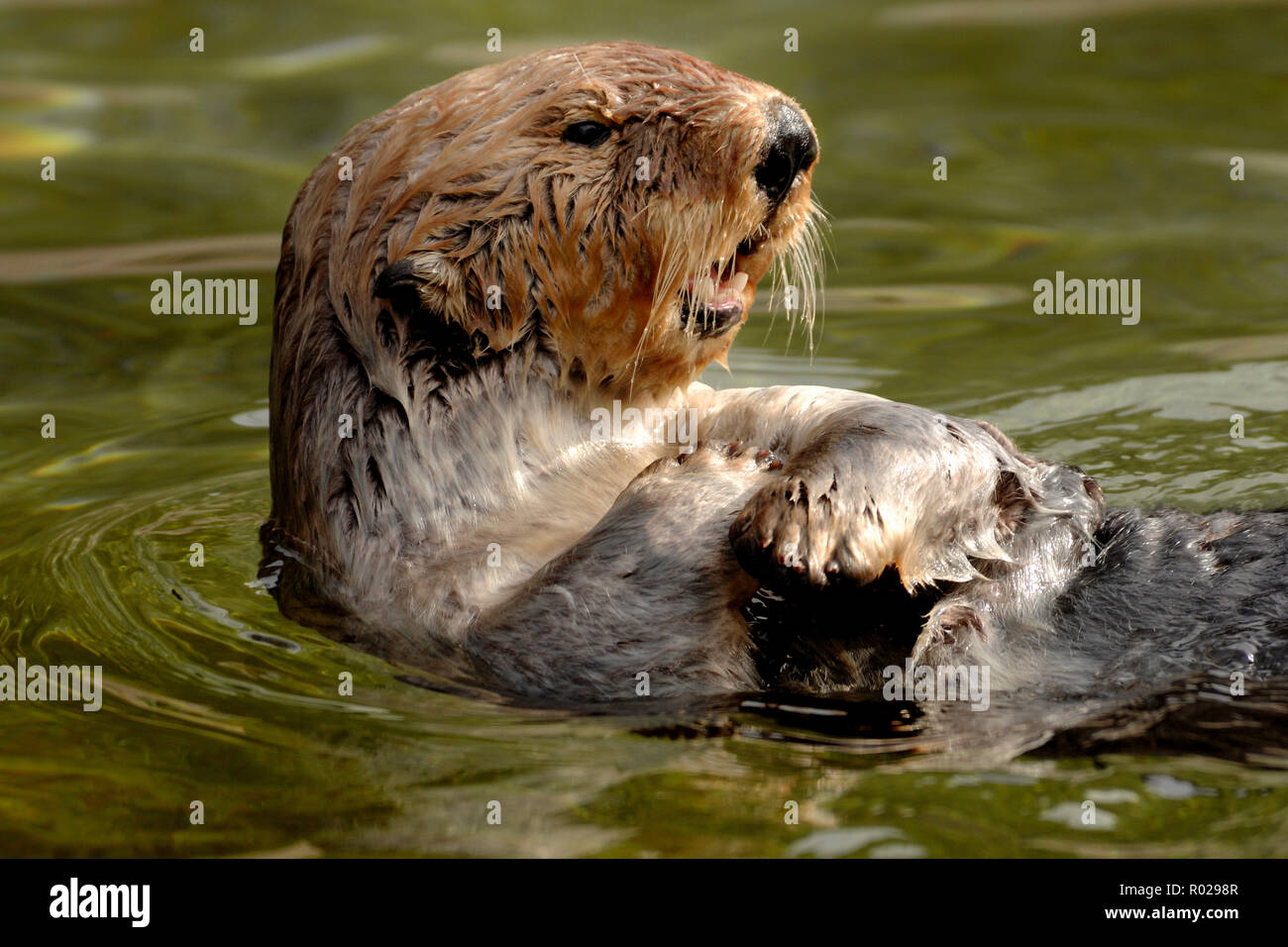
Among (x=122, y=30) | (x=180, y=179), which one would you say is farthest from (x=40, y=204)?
(x=122, y=30)

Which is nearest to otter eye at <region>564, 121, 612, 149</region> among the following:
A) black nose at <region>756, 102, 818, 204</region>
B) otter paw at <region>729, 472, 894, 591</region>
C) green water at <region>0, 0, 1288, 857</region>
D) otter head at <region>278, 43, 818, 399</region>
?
otter head at <region>278, 43, 818, 399</region>

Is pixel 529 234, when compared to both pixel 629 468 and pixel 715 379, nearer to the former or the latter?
pixel 629 468

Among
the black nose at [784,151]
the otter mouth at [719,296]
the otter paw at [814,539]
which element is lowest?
the otter paw at [814,539]

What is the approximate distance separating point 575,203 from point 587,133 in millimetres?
173

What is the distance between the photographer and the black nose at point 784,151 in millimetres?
3537

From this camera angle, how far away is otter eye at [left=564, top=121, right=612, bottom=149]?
11.7 ft

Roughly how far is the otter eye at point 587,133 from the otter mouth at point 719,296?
383mm

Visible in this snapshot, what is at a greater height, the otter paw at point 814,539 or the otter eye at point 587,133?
the otter eye at point 587,133

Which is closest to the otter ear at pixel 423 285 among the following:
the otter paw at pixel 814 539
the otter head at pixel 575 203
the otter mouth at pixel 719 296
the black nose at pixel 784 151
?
the otter head at pixel 575 203

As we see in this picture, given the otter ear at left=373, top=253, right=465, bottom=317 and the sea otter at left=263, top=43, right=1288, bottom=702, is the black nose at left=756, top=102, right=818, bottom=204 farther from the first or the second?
the otter ear at left=373, top=253, right=465, bottom=317

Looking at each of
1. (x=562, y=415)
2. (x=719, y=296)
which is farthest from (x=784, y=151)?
(x=562, y=415)

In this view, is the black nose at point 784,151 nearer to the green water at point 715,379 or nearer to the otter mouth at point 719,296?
the otter mouth at point 719,296

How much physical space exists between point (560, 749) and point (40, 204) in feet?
17.4
